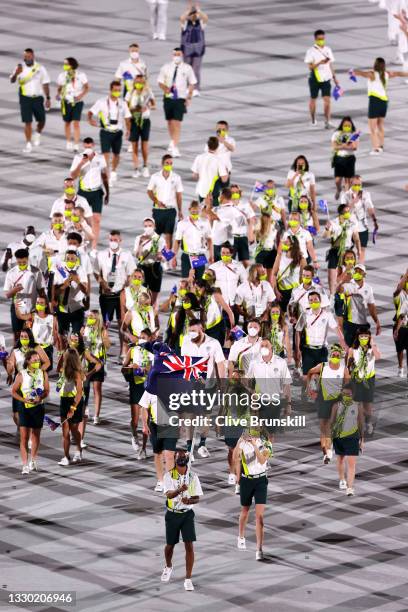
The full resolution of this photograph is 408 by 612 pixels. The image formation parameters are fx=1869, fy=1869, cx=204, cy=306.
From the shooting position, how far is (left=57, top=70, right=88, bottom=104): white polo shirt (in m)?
33.1

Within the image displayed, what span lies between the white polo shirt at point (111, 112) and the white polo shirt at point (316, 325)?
8981 mm

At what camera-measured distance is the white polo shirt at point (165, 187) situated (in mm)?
27828

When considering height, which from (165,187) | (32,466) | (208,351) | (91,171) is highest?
(91,171)

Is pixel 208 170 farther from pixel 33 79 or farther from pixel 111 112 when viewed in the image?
pixel 33 79

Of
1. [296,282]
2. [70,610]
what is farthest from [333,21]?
[70,610]

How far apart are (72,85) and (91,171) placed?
185 inches

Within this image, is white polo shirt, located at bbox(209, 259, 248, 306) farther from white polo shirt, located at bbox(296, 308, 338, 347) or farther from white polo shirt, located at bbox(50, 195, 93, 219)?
white polo shirt, located at bbox(50, 195, 93, 219)

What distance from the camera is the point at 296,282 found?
24969 mm

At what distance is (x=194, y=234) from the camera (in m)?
26.1

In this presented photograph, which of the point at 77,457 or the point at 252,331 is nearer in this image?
the point at 77,457

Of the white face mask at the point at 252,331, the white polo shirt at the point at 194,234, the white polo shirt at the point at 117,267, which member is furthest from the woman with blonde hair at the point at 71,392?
the white polo shirt at the point at 194,234

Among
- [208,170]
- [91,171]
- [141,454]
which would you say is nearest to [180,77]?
[208,170]

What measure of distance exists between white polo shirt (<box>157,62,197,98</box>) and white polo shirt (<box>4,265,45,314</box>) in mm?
9637

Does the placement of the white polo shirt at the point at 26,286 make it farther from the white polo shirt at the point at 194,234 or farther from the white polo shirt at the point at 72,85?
the white polo shirt at the point at 72,85
